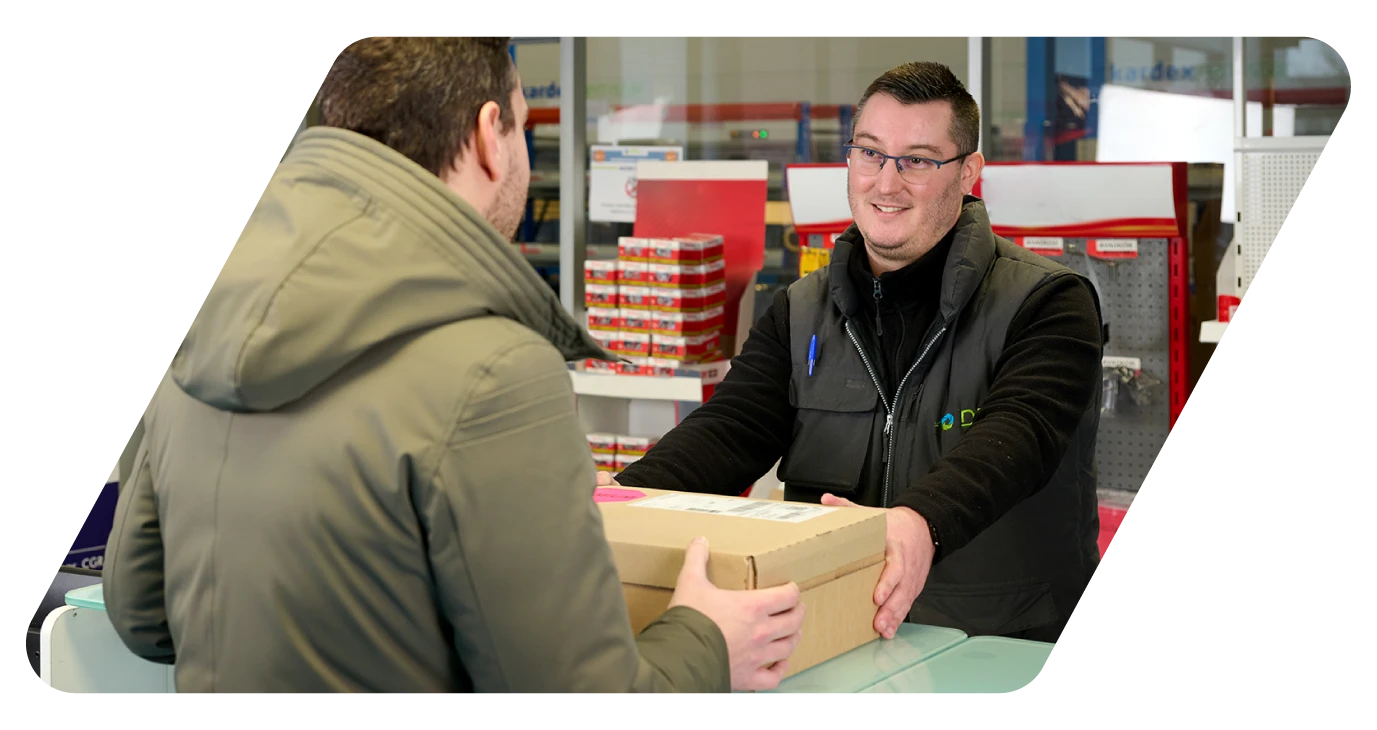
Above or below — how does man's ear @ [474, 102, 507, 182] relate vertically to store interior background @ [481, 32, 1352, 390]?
below

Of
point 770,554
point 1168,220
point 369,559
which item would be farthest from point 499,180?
point 1168,220

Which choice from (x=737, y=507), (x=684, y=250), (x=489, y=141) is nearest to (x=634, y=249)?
(x=684, y=250)

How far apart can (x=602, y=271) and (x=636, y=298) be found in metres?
0.19

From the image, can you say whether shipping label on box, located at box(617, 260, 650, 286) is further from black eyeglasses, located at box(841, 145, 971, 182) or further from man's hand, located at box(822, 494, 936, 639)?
man's hand, located at box(822, 494, 936, 639)

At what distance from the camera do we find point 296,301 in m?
1.26

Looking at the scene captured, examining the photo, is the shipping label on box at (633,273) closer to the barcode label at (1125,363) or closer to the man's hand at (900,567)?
the barcode label at (1125,363)

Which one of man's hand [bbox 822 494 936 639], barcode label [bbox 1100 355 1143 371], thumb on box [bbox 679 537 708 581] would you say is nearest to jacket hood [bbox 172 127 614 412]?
thumb on box [bbox 679 537 708 581]

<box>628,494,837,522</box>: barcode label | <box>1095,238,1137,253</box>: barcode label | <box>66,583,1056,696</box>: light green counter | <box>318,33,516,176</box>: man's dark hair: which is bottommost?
<box>66,583,1056,696</box>: light green counter

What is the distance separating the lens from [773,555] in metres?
1.62

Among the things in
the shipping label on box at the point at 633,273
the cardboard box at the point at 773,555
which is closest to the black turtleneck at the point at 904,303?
the cardboard box at the point at 773,555

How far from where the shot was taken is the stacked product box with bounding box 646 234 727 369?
5.41 m

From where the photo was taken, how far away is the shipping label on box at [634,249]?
18.0 ft

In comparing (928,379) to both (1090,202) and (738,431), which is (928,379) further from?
(1090,202)

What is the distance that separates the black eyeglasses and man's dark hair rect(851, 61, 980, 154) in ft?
0.15
